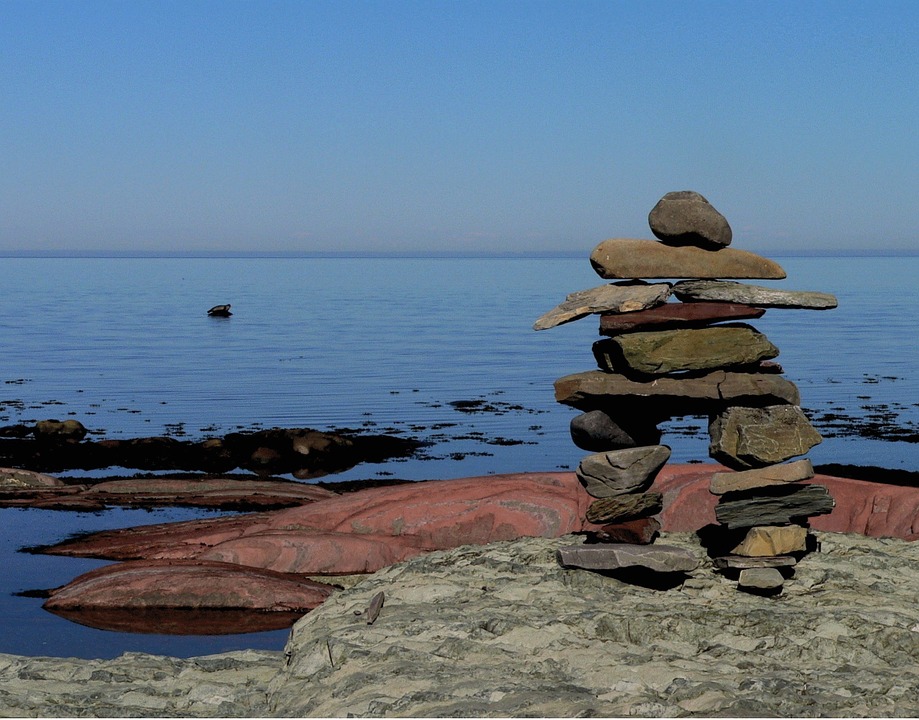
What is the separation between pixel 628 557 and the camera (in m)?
12.7

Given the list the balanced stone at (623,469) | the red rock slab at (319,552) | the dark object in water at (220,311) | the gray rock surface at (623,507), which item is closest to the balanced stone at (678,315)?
the balanced stone at (623,469)

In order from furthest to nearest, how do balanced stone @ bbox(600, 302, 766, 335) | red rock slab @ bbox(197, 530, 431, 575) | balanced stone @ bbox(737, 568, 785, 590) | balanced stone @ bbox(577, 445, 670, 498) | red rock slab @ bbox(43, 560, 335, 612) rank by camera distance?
red rock slab @ bbox(197, 530, 431, 575) < red rock slab @ bbox(43, 560, 335, 612) < balanced stone @ bbox(577, 445, 670, 498) < balanced stone @ bbox(600, 302, 766, 335) < balanced stone @ bbox(737, 568, 785, 590)

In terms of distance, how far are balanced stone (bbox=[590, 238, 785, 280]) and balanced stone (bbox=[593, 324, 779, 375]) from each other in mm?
613

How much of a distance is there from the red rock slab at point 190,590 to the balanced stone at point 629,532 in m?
4.45

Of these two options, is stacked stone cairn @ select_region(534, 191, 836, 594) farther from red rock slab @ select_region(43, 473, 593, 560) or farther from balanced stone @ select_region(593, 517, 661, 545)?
red rock slab @ select_region(43, 473, 593, 560)

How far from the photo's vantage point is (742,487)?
1272cm

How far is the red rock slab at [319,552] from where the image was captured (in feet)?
56.9

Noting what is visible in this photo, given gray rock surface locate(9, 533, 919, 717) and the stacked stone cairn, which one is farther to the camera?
the stacked stone cairn

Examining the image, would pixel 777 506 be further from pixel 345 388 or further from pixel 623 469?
pixel 345 388

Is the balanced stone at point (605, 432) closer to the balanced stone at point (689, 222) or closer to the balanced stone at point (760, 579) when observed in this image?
the balanced stone at point (760, 579)

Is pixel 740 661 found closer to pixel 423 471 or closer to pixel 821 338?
pixel 423 471

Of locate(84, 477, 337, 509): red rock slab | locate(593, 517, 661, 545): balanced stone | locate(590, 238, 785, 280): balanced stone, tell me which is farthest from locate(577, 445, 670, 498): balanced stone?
locate(84, 477, 337, 509): red rock slab

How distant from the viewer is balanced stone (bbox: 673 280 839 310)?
1263 cm

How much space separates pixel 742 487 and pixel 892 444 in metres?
18.7
